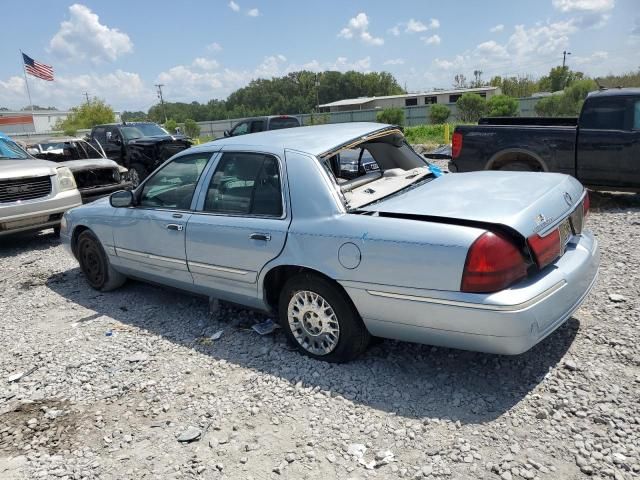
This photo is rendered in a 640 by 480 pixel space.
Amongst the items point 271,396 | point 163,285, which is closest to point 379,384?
point 271,396

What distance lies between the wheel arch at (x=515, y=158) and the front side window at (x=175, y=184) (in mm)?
5280

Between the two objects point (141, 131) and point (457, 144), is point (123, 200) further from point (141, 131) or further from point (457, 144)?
point (141, 131)

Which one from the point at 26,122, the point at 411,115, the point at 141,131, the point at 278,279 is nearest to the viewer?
the point at 278,279

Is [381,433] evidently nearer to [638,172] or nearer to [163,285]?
[163,285]

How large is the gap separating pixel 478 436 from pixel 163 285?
3124 millimetres

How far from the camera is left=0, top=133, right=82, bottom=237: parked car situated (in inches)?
287

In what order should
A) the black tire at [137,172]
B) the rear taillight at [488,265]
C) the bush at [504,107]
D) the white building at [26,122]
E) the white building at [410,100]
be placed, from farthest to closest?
1. the white building at [26,122]
2. the white building at [410,100]
3. the bush at [504,107]
4. the black tire at [137,172]
5. the rear taillight at [488,265]

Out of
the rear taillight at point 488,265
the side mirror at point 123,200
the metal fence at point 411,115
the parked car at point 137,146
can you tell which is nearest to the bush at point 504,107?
the metal fence at point 411,115

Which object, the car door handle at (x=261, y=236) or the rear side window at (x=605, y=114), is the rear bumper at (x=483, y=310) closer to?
the car door handle at (x=261, y=236)

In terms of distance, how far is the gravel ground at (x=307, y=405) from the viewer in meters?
2.63

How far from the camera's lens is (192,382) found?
3.56 meters

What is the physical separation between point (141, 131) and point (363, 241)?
12934 mm

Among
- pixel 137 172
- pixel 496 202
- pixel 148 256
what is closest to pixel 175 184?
pixel 148 256

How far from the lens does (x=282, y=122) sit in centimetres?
1477
